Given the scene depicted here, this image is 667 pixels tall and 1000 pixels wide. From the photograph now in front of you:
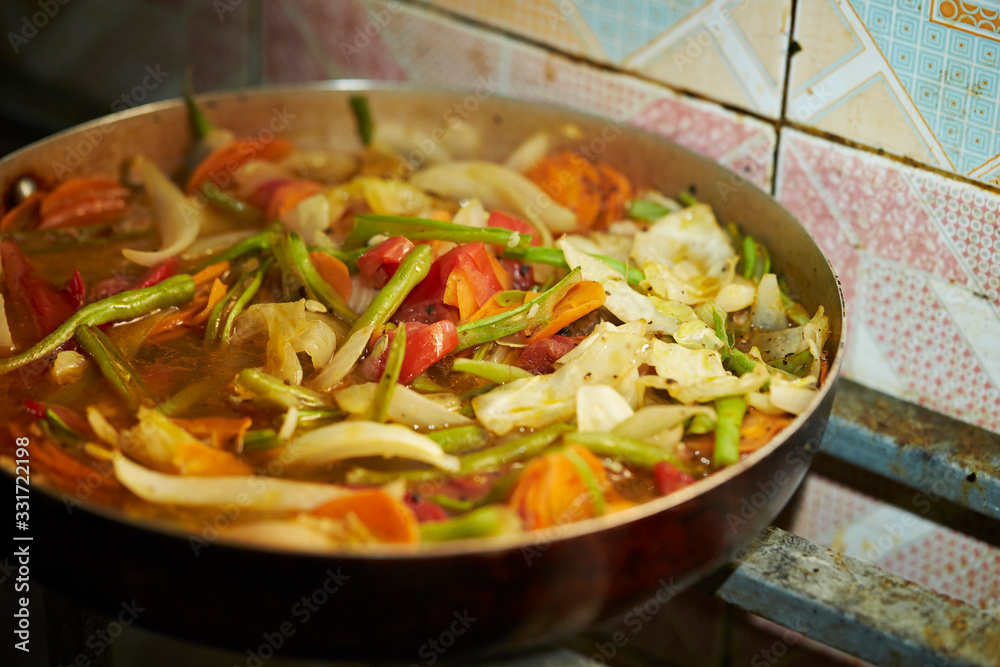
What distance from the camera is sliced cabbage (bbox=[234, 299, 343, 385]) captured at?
3.51 feet

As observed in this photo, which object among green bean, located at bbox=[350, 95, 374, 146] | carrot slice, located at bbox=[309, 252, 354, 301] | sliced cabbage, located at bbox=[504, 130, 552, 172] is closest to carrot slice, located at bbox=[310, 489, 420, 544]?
carrot slice, located at bbox=[309, 252, 354, 301]

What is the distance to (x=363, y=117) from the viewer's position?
64.2 inches

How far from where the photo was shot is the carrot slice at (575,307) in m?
1.12

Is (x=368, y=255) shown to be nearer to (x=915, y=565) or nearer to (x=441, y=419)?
(x=441, y=419)

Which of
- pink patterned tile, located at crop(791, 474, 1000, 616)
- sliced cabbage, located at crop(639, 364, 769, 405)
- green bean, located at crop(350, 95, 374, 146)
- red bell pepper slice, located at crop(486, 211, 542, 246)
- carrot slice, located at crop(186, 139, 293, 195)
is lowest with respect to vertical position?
pink patterned tile, located at crop(791, 474, 1000, 616)

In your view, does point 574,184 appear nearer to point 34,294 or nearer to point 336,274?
point 336,274

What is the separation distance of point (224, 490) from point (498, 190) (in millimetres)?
757

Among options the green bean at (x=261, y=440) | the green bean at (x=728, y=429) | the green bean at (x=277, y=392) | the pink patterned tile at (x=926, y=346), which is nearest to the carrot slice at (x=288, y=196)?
the green bean at (x=277, y=392)

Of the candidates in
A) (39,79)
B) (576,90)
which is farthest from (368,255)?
(39,79)

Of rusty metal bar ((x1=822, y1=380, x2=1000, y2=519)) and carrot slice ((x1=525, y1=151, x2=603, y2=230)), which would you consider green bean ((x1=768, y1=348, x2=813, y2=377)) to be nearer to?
rusty metal bar ((x1=822, y1=380, x2=1000, y2=519))

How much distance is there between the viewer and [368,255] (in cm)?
118

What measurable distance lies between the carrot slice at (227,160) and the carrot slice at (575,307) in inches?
29.2

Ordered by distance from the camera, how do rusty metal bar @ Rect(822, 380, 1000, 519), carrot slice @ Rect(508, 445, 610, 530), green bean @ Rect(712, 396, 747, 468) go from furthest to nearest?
rusty metal bar @ Rect(822, 380, 1000, 519) < green bean @ Rect(712, 396, 747, 468) < carrot slice @ Rect(508, 445, 610, 530)

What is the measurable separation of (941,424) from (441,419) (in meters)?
0.87
